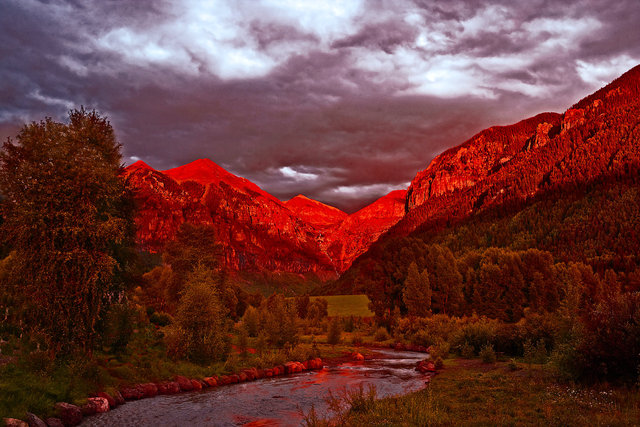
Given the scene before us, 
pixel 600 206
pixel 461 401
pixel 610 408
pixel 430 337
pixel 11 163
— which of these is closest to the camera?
pixel 610 408

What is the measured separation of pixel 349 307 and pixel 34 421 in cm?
14927

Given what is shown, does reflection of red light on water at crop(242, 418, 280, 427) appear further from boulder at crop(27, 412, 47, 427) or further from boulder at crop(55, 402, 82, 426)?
boulder at crop(27, 412, 47, 427)

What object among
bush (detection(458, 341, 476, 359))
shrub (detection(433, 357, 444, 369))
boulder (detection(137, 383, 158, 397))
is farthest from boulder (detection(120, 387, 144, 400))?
bush (detection(458, 341, 476, 359))

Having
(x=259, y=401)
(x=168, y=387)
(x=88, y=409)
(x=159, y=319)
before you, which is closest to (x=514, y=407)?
(x=259, y=401)

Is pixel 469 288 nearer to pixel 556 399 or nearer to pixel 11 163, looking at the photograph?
pixel 556 399

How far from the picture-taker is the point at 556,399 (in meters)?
18.6

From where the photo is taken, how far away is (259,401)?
3052cm

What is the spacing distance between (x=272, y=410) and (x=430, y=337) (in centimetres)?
4953

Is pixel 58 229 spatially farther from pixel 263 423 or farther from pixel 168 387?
pixel 263 423

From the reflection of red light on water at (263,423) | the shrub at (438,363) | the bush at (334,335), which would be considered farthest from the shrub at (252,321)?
the reflection of red light on water at (263,423)

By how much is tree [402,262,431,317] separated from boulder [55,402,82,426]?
68.9 m

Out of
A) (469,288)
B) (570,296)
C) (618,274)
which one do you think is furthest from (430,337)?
(618,274)

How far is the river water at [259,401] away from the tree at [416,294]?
39.2 m

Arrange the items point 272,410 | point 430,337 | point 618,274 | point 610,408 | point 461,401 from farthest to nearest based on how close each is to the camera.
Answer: point 618,274, point 430,337, point 272,410, point 461,401, point 610,408
